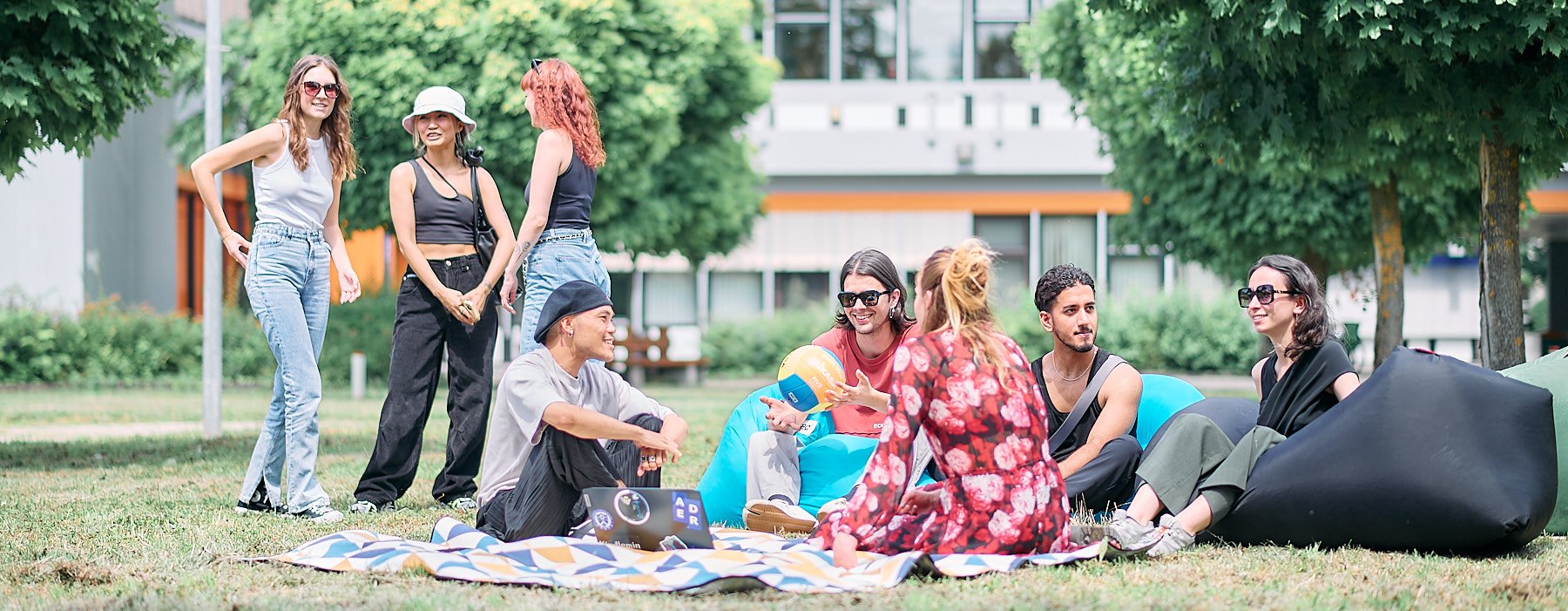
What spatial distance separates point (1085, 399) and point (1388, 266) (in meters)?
11.3

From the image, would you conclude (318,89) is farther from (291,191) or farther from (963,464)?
(963,464)

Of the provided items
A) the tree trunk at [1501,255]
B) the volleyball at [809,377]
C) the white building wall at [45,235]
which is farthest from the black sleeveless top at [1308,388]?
the white building wall at [45,235]

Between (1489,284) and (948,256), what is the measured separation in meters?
5.81

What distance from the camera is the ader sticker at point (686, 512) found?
224 inches

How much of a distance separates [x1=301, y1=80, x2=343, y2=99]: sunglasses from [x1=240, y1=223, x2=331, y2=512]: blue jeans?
593 mm

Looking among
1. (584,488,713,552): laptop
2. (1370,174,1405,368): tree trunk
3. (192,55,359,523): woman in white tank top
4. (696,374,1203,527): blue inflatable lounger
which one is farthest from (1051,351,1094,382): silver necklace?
(1370,174,1405,368): tree trunk

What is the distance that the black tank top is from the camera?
7.51 meters

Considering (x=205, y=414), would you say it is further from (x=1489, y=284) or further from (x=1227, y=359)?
(x=1227, y=359)

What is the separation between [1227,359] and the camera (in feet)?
92.6

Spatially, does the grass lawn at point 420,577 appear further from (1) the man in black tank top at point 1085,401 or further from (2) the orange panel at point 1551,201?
(2) the orange panel at point 1551,201

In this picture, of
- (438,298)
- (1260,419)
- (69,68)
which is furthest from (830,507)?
(69,68)

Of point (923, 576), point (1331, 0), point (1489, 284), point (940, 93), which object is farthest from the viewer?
point (940, 93)

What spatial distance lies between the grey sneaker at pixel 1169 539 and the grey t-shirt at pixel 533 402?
1.83m

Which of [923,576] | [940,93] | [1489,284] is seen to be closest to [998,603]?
[923,576]
